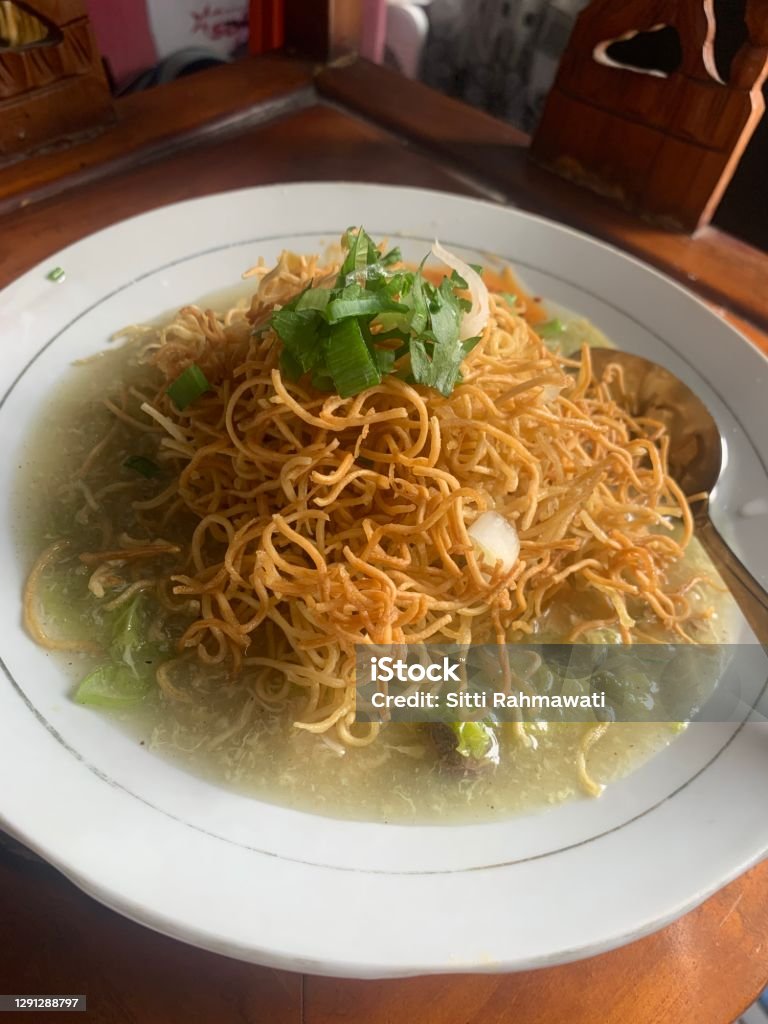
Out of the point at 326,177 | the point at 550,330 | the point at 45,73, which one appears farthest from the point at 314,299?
the point at 45,73

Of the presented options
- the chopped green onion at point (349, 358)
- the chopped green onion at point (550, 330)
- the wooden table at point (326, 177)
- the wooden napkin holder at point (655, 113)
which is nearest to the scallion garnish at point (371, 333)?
the chopped green onion at point (349, 358)

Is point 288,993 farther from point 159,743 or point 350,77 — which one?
point 350,77

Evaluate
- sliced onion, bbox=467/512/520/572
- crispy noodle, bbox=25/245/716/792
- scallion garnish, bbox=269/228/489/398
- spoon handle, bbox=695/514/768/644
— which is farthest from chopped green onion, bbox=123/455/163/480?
spoon handle, bbox=695/514/768/644

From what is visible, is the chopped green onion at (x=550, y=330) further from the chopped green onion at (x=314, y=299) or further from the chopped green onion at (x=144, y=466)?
the chopped green onion at (x=144, y=466)

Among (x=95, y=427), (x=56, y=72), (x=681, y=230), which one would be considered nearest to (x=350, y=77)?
(x=56, y=72)

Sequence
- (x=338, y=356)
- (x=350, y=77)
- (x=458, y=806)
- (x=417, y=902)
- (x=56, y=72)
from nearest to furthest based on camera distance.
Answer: (x=417, y=902) → (x=458, y=806) → (x=338, y=356) → (x=56, y=72) → (x=350, y=77)
